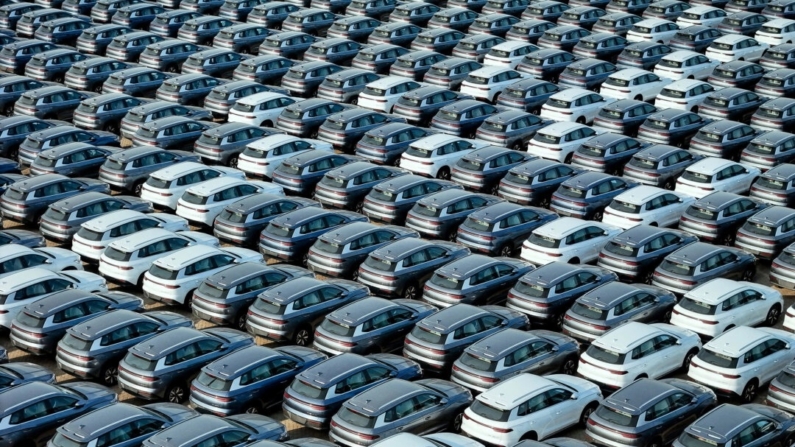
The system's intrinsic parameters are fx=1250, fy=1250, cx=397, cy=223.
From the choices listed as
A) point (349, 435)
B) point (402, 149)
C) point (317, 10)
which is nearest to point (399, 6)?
point (317, 10)

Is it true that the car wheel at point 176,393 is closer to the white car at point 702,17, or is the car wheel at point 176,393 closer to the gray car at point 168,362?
the gray car at point 168,362

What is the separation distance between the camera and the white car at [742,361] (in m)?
22.7

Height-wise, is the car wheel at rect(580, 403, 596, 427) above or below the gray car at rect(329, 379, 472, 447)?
below

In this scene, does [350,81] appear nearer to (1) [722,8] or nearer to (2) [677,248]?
(2) [677,248]

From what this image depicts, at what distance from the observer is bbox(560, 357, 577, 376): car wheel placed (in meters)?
23.6

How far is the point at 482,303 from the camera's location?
1028 inches

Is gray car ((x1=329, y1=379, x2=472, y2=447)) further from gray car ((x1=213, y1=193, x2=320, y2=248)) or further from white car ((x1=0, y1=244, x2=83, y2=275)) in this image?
white car ((x1=0, y1=244, x2=83, y2=275))

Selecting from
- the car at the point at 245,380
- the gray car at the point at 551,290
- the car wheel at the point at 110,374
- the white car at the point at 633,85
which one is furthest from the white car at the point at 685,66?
the car wheel at the point at 110,374

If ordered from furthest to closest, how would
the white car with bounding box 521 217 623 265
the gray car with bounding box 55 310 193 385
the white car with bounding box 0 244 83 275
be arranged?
1. the white car with bounding box 521 217 623 265
2. the white car with bounding box 0 244 83 275
3. the gray car with bounding box 55 310 193 385

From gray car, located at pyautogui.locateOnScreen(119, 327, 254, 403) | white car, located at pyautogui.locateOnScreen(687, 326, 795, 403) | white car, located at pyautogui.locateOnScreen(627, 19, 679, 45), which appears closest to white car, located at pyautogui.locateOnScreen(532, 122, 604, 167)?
white car, located at pyautogui.locateOnScreen(687, 326, 795, 403)

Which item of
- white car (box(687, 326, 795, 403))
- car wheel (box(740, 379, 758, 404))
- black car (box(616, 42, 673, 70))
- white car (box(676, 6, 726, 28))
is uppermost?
white car (box(676, 6, 726, 28))

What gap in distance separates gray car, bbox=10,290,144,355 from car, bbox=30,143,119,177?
9.12 meters

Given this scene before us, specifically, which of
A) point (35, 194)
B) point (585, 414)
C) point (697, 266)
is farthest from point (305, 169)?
point (585, 414)

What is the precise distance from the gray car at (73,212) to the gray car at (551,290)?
1046cm
